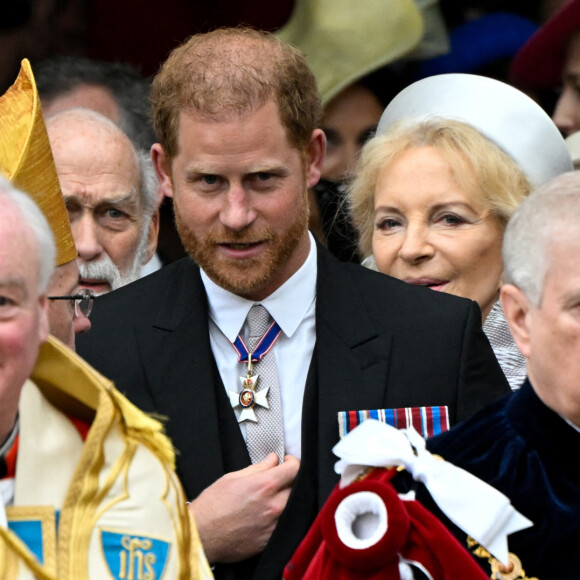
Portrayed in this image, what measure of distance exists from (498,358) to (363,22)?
155 cm

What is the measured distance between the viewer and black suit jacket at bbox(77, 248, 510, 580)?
4.09 meters

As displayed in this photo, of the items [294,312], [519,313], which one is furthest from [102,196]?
[519,313]

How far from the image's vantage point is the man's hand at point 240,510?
4.00 meters

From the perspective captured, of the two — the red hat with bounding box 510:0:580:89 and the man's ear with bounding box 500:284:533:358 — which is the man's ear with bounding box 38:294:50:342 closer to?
the man's ear with bounding box 500:284:533:358

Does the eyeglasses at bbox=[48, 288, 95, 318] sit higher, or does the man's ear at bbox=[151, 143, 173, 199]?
the man's ear at bbox=[151, 143, 173, 199]

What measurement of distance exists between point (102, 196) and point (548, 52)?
1.74 m

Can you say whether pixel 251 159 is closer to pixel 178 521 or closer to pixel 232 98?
pixel 232 98

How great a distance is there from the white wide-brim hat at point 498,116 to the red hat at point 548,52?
2.33 feet

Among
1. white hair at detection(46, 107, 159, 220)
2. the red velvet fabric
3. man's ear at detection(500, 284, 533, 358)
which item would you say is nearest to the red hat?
white hair at detection(46, 107, 159, 220)

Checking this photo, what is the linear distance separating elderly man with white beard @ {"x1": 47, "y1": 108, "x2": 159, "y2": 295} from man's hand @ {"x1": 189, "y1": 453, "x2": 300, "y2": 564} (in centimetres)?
119

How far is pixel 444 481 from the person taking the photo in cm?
352

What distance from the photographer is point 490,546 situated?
11.4 ft

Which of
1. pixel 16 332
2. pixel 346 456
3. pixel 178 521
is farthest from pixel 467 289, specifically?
pixel 16 332

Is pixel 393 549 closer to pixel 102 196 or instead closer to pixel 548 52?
pixel 102 196
